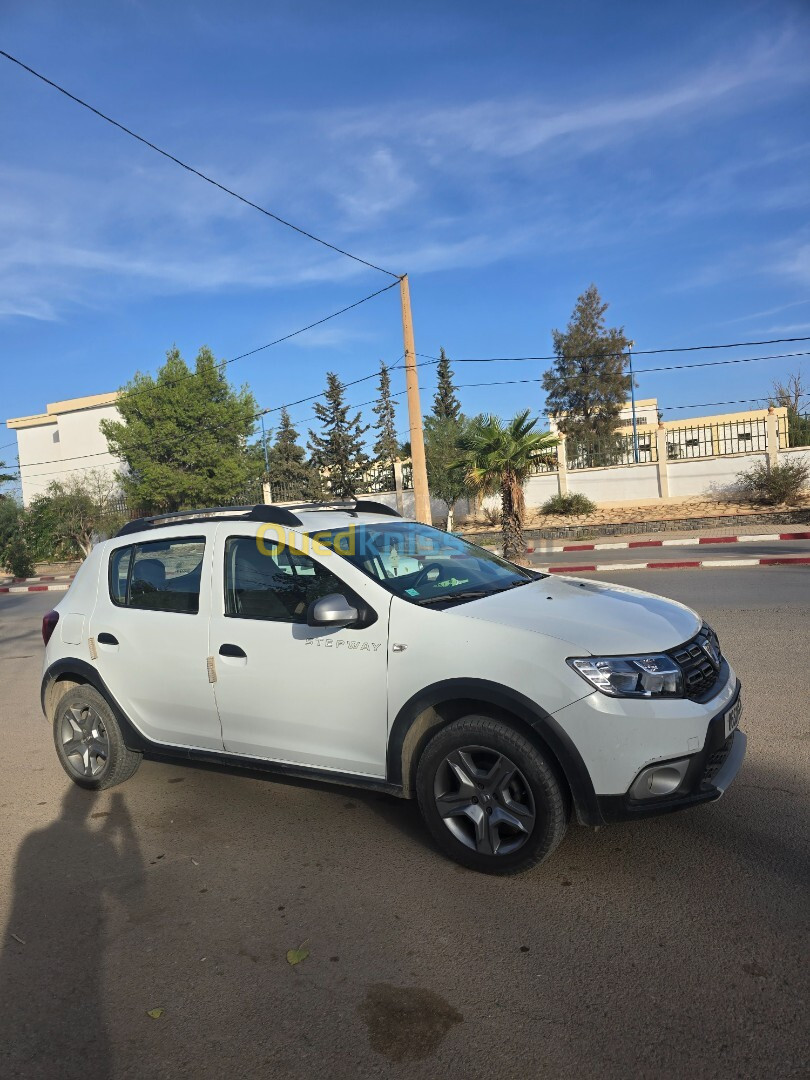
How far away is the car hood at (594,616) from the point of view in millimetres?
→ 3201

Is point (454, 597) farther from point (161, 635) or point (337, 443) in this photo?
point (337, 443)

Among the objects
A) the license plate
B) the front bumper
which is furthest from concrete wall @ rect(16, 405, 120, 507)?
the front bumper

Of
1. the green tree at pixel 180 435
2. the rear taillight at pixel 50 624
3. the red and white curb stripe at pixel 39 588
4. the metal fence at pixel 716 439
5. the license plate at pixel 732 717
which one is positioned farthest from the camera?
the green tree at pixel 180 435

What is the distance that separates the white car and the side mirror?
1 centimetres

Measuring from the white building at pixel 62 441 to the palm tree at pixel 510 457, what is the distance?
38751mm

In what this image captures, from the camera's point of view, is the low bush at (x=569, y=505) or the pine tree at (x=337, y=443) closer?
the low bush at (x=569, y=505)

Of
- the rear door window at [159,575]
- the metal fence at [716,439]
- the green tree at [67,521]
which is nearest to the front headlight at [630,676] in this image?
the rear door window at [159,575]

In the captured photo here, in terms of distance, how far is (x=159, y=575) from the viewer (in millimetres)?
4547

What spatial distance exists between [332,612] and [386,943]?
1.34m

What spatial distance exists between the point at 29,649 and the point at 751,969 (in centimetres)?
1052

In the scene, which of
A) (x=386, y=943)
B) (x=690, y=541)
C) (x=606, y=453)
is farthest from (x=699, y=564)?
(x=606, y=453)

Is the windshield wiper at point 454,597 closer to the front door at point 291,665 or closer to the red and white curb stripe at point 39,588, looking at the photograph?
the front door at point 291,665

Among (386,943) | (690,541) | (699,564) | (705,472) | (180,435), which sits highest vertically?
(180,435)

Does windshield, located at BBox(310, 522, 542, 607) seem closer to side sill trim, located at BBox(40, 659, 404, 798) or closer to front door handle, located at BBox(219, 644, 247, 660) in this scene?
front door handle, located at BBox(219, 644, 247, 660)
